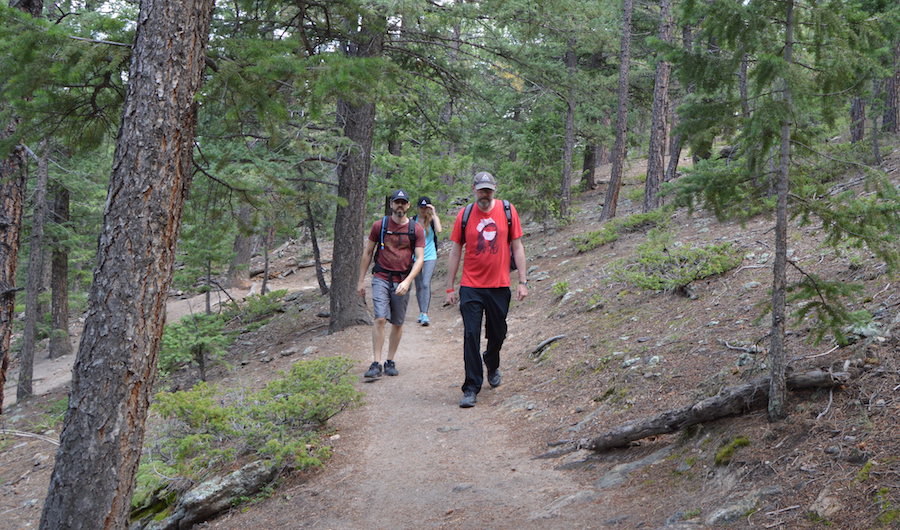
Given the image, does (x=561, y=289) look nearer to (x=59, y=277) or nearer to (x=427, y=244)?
(x=427, y=244)

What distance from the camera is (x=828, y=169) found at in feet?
13.8

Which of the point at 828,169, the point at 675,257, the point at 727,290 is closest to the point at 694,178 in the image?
the point at 828,169

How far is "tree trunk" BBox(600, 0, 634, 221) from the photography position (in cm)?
1605

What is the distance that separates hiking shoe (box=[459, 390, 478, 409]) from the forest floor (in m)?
0.07

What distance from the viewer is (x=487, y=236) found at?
22.5 feet

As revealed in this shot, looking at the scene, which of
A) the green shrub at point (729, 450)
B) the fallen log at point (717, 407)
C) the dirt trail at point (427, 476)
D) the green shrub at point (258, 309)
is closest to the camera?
the green shrub at point (729, 450)

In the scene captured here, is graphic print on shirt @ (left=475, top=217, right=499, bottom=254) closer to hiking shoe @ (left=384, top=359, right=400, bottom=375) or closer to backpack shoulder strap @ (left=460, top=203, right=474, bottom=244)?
backpack shoulder strap @ (left=460, top=203, right=474, bottom=244)

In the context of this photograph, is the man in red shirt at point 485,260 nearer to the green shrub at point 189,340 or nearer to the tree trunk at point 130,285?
the tree trunk at point 130,285

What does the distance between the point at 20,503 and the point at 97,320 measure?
5944 mm

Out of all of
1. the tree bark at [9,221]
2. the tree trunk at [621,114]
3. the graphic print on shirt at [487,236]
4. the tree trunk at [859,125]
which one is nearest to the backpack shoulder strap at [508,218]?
the graphic print on shirt at [487,236]

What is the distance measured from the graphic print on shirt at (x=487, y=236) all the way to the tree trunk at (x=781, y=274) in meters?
3.16

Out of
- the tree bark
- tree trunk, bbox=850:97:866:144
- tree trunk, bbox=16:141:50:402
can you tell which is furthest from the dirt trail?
tree trunk, bbox=850:97:866:144

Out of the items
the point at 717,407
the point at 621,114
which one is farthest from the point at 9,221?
the point at 621,114

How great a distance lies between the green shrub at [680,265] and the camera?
8.23 metres
